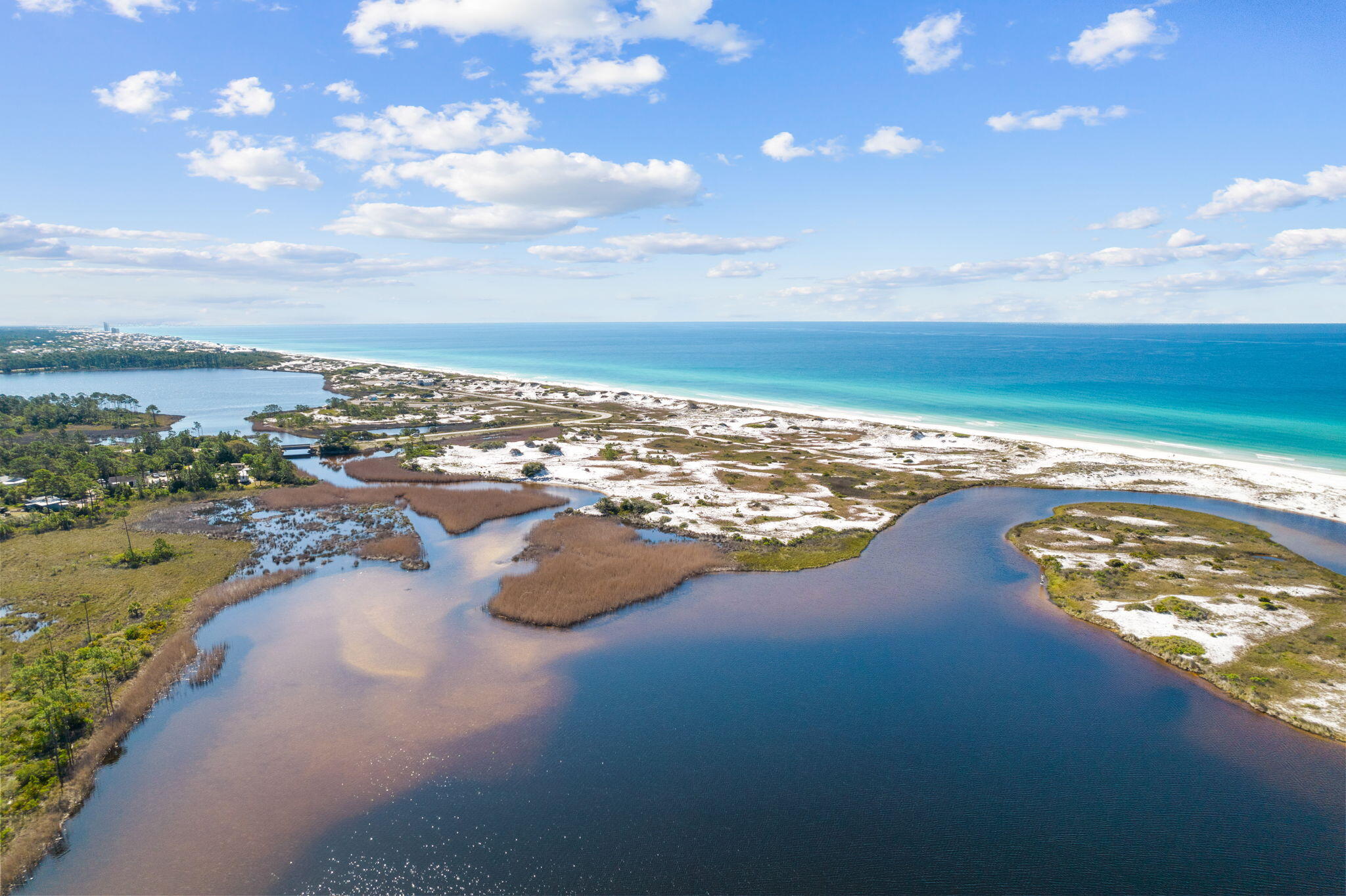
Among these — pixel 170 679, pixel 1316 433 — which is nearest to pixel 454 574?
pixel 170 679

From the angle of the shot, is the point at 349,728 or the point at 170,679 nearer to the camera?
the point at 349,728

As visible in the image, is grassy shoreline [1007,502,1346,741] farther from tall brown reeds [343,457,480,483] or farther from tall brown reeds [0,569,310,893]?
tall brown reeds [343,457,480,483]

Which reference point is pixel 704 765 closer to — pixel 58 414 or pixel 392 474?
pixel 392 474

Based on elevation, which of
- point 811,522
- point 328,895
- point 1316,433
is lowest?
point 328,895

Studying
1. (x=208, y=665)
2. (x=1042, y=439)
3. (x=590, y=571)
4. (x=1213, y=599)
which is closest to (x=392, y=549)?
(x=208, y=665)

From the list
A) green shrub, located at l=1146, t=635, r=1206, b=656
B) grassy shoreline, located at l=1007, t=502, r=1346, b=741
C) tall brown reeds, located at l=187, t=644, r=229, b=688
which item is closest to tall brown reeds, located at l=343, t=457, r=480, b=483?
tall brown reeds, located at l=187, t=644, r=229, b=688

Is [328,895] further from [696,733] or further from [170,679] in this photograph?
[170,679]

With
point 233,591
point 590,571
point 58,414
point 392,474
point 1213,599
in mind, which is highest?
point 58,414
